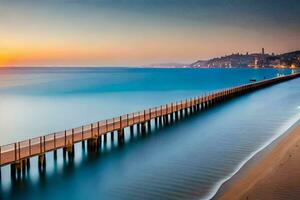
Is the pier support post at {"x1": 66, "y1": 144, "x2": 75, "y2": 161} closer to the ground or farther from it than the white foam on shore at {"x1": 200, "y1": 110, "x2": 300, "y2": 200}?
farther from it

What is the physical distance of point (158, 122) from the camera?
110ft

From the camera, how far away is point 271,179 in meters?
16.2

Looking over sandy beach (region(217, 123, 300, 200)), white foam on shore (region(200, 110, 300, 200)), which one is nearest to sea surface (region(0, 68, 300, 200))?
white foam on shore (region(200, 110, 300, 200))

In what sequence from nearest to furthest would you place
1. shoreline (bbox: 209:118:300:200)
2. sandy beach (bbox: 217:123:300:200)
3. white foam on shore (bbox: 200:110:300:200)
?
sandy beach (bbox: 217:123:300:200)
shoreline (bbox: 209:118:300:200)
white foam on shore (bbox: 200:110:300:200)

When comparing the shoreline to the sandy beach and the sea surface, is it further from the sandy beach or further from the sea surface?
the sea surface

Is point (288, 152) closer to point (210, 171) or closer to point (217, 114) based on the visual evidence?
point (210, 171)

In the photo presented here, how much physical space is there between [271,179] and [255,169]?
2594mm

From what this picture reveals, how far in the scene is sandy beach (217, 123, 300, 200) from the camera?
14391 millimetres

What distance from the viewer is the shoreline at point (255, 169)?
15.4 metres

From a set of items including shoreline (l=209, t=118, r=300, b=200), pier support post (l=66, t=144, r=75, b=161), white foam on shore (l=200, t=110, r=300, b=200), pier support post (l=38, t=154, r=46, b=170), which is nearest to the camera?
shoreline (l=209, t=118, r=300, b=200)

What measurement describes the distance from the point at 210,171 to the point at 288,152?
185 inches

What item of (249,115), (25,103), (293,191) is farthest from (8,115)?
(293,191)

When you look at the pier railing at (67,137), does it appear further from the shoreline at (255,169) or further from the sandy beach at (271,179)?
the sandy beach at (271,179)

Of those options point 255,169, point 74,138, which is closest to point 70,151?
point 74,138
